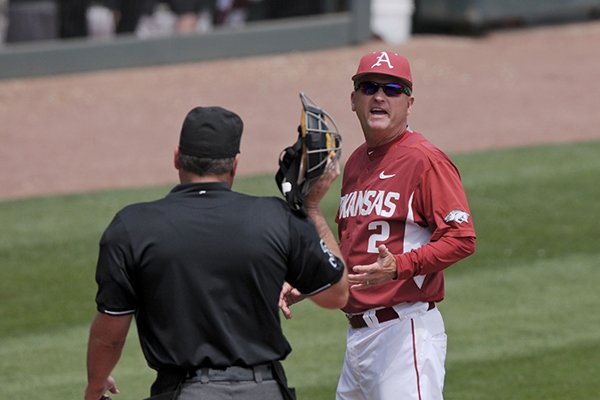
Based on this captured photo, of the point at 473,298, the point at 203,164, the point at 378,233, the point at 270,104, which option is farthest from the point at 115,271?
the point at 270,104

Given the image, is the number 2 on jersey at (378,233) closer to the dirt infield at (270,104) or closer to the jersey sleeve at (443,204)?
the jersey sleeve at (443,204)

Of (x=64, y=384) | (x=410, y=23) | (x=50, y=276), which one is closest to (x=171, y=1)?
(x=410, y=23)

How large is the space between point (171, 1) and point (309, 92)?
2.70 metres

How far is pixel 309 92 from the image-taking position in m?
15.0

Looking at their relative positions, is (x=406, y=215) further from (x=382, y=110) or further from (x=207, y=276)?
(x=207, y=276)

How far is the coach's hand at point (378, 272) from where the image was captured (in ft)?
15.6

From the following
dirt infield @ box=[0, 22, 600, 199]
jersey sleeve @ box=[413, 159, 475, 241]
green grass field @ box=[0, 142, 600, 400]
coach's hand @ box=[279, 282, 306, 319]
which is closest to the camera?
jersey sleeve @ box=[413, 159, 475, 241]

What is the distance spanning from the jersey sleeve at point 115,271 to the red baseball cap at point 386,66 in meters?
1.55

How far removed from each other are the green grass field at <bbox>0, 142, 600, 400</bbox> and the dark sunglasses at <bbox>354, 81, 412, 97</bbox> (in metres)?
2.36

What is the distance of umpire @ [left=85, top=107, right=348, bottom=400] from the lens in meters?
3.95

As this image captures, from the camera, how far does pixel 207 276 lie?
13.0 feet

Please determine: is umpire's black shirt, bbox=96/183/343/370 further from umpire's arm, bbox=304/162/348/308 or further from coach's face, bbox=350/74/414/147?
coach's face, bbox=350/74/414/147

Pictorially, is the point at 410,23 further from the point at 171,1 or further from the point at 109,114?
the point at 109,114

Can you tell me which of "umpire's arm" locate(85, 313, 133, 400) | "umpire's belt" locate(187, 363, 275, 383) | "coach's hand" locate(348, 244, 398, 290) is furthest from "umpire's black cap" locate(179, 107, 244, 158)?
"coach's hand" locate(348, 244, 398, 290)
